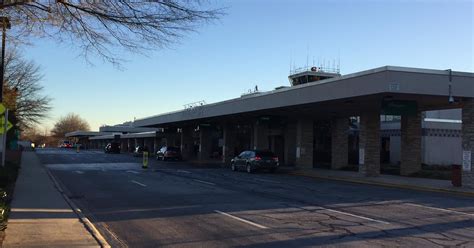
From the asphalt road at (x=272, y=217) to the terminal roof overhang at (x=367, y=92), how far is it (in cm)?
610

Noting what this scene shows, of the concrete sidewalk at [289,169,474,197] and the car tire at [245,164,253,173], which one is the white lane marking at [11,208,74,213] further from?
the car tire at [245,164,253,173]

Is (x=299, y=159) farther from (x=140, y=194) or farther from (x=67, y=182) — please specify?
(x=140, y=194)

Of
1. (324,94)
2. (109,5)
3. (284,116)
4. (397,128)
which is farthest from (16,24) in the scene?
(397,128)

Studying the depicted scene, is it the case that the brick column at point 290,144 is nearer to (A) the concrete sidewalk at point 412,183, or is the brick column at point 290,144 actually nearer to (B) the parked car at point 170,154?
(B) the parked car at point 170,154

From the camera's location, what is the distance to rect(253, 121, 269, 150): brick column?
48031mm

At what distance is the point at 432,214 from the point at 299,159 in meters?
25.0

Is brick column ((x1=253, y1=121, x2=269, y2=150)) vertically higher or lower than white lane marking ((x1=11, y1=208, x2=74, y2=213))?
higher

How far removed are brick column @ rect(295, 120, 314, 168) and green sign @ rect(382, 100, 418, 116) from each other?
1245cm

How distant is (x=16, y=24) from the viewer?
11086 millimetres

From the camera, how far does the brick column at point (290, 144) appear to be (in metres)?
47.6

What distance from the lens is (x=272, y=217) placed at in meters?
13.4

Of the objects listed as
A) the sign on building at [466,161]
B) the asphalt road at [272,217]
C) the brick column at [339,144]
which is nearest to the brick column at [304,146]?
the brick column at [339,144]

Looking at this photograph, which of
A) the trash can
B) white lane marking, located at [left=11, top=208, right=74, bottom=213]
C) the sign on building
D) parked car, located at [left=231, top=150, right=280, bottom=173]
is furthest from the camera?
parked car, located at [left=231, top=150, right=280, bottom=173]

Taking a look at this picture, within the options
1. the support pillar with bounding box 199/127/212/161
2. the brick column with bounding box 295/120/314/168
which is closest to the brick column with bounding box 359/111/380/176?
the brick column with bounding box 295/120/314/168
